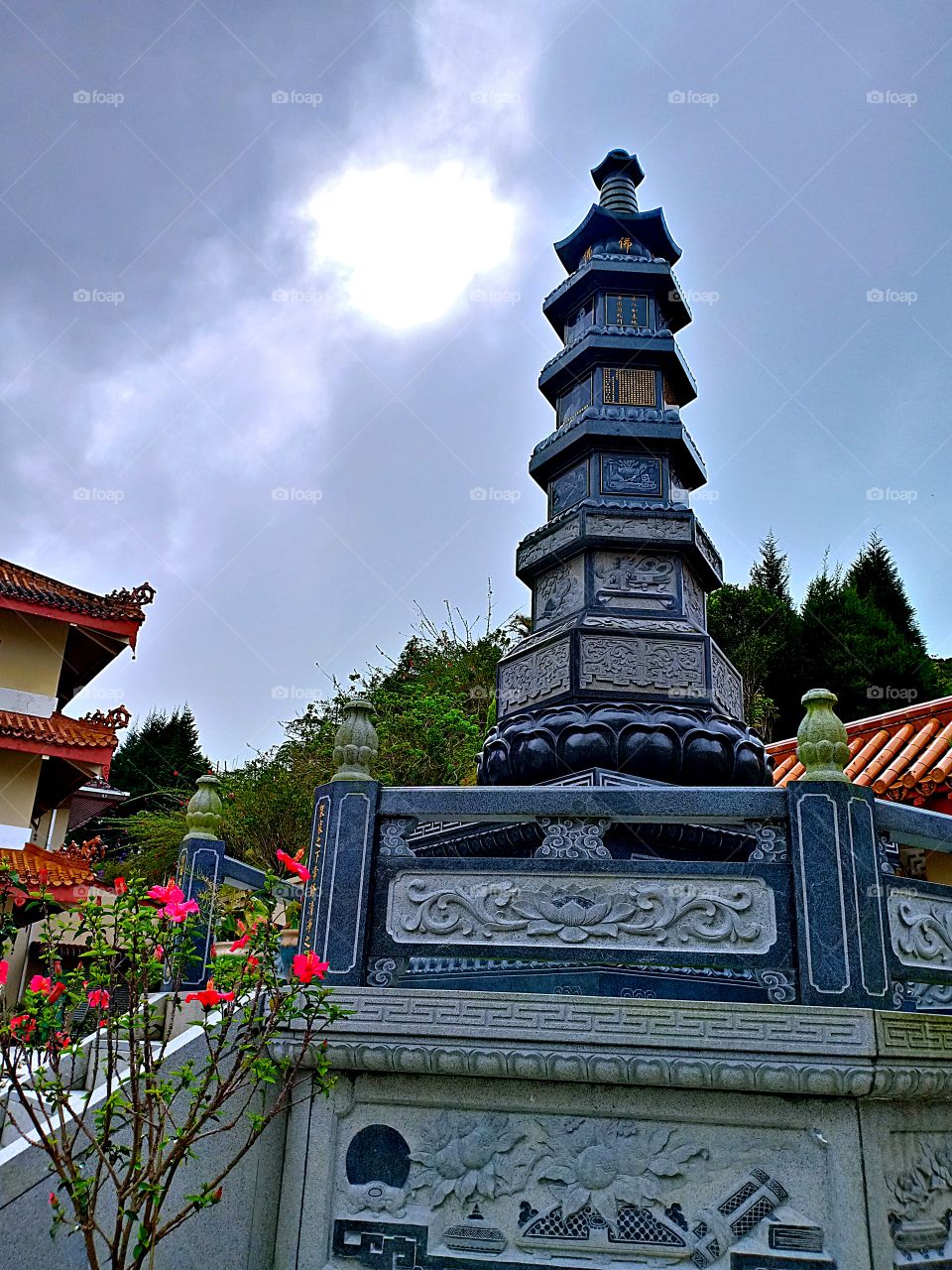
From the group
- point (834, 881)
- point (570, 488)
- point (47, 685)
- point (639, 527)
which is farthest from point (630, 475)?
point (47, 685)

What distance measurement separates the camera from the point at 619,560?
6.39 metres

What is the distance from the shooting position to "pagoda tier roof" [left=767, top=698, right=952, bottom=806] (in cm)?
887

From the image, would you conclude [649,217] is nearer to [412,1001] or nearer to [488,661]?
[412,1001]

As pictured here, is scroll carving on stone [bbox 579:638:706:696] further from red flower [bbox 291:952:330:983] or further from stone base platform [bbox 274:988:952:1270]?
red flower [bbox 291:952:330:983]

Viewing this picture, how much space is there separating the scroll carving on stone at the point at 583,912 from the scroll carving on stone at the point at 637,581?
8.30 ft

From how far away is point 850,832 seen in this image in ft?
13.0

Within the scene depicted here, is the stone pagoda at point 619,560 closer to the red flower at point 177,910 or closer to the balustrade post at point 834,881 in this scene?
the balustrade post at point 834,881

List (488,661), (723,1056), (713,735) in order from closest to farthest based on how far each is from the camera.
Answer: (723,1056)
(713,735)
(488,661)

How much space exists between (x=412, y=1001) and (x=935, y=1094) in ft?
6.93

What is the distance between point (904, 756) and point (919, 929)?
239 inches

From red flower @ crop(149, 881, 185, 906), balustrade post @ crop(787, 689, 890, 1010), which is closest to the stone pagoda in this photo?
balustrade post @ crop(787, 689, 890, 1010)

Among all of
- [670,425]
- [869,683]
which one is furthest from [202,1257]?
[869,683]

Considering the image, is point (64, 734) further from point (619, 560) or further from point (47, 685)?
point (619, 560)

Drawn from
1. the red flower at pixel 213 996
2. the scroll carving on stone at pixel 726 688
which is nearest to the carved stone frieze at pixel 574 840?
the red flower at pixel 213 996
